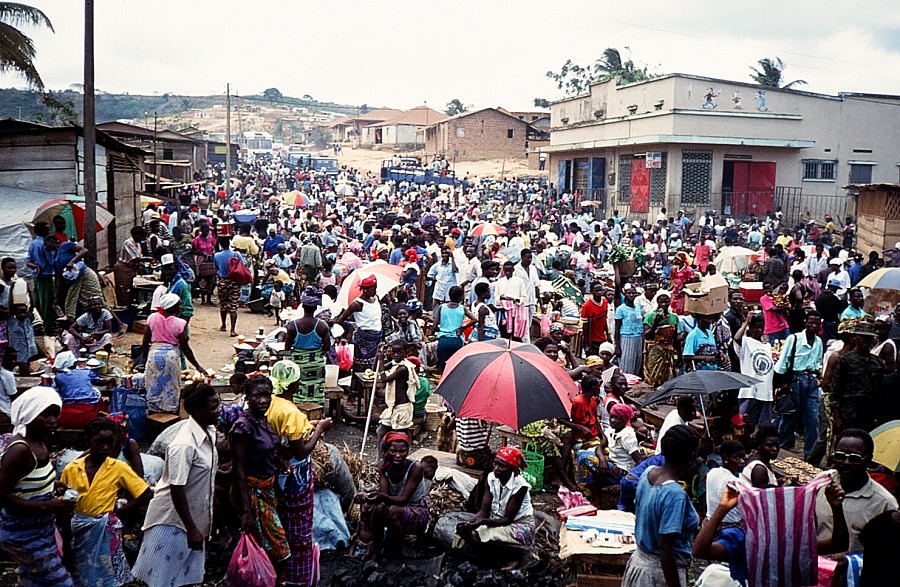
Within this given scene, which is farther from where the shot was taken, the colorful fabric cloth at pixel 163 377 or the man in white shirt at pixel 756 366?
the man in white shirt at pixel 756 366

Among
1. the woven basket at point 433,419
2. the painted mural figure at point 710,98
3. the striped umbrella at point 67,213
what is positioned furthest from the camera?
the painted mural figure at point 710,98

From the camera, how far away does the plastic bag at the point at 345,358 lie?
1030cm

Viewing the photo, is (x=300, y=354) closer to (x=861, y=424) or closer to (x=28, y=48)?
(x=861, y=424)

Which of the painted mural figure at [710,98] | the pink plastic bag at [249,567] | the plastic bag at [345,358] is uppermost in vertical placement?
the painted mural figure at [710,98]

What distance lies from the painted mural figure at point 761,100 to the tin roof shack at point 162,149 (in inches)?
872

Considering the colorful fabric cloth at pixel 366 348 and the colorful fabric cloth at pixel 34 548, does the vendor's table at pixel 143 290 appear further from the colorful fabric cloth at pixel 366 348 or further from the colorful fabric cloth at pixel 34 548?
the colorful fabric cloth at pixel 34 548

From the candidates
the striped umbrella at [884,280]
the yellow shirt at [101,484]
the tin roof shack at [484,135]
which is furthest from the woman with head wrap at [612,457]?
the tin roof shack at [484,135]

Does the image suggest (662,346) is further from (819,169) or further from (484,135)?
(484,135)

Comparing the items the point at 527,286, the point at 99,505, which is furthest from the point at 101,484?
the point at 527,286

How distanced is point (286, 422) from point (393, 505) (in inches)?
52.6

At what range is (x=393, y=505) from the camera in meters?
6.09

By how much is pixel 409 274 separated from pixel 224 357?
9.67 ft

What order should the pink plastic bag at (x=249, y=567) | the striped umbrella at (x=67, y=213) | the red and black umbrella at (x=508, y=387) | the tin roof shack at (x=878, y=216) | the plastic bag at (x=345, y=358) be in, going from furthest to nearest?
the tin roof shack at (x=878, y=216) → the striped umbrella at (x=67, y=213) → the plastic bag at (x=345, y=358) → the red and black umbrella at (x=508, y=387) → the pink plastic bag at (x=249, y=567)

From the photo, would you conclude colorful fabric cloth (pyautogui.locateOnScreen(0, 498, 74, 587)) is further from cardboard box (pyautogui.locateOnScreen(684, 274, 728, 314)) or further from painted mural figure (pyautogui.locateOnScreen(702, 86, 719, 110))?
painted mural figure (pyautogui.locateOnScreen(702, 86, 719, 110))
